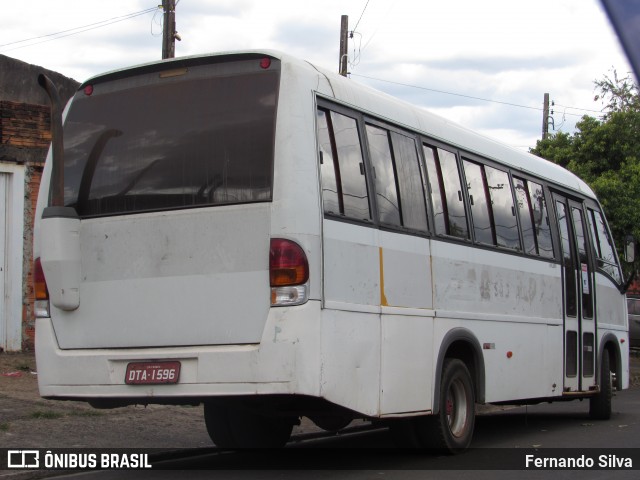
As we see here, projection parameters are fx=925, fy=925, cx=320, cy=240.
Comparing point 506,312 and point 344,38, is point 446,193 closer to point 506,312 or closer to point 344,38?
point 506,312

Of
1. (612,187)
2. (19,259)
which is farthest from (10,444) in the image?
(612,187)

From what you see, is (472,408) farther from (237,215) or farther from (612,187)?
(612,187)

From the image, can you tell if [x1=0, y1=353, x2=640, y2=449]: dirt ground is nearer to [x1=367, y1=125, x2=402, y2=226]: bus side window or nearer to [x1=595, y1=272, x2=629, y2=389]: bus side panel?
[x1=367, y1=125, x2=402, y2=226]: bus side window

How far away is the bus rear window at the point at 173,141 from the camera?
634 centimetres

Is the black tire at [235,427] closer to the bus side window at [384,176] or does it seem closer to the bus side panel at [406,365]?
the bus side panel at [406,365]

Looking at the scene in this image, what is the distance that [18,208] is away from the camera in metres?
14.8

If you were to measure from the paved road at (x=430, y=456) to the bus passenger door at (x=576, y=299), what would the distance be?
648 millimetres

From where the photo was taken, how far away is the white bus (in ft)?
20.0

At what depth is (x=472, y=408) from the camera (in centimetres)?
840

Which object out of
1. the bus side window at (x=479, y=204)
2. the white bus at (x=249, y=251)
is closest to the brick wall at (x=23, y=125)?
the white bus at (x=249, y=251)

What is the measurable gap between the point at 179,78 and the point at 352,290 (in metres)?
1.99

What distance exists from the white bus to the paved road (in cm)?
39

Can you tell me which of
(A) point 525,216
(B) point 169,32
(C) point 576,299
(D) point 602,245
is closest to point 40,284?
(A) point 525,216

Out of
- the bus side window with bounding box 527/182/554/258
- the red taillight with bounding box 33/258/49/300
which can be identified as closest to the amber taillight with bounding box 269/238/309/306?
the red taillight with bounding box 33/258/49/300
